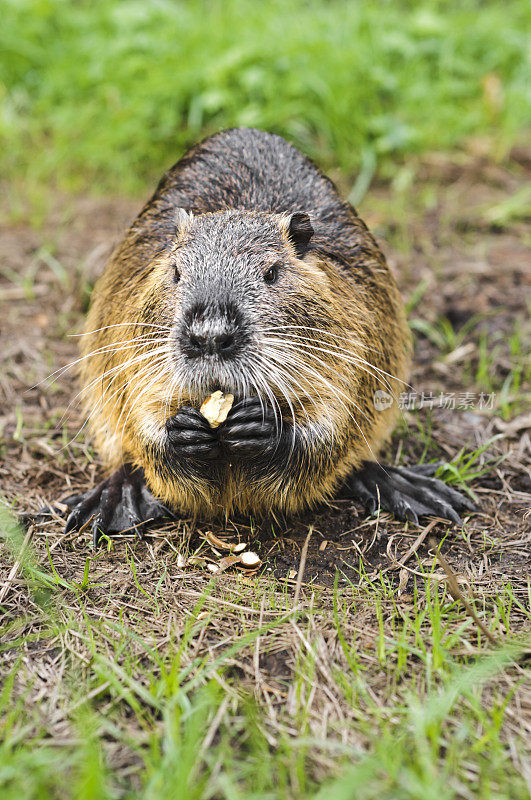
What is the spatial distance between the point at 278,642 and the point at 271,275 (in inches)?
46.2

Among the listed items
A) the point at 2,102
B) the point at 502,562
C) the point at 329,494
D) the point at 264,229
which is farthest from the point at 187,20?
the point at 502,562

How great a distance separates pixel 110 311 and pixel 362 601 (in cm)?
164

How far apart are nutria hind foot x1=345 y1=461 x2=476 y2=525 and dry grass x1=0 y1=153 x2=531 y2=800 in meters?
0.07

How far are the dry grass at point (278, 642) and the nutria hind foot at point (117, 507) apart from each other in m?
0.06

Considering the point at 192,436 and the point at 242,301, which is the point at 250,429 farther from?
the point at 242,301

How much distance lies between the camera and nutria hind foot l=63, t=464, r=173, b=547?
2.94m

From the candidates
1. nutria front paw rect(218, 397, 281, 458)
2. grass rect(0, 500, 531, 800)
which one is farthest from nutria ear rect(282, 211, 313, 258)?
grass rect(0, 500, 531, 800)

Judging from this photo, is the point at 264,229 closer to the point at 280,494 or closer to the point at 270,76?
the point at 280,494

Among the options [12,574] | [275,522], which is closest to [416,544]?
[275,522]

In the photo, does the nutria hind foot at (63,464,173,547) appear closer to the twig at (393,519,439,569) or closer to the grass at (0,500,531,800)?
the grass at (0,500,531,800)

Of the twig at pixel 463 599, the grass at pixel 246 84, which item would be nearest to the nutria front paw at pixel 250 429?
the twig at pixel 463 599

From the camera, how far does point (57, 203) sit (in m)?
5.63

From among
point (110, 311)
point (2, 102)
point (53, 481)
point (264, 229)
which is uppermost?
point (2, 102)

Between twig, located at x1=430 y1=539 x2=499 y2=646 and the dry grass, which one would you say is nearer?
the dry grass
